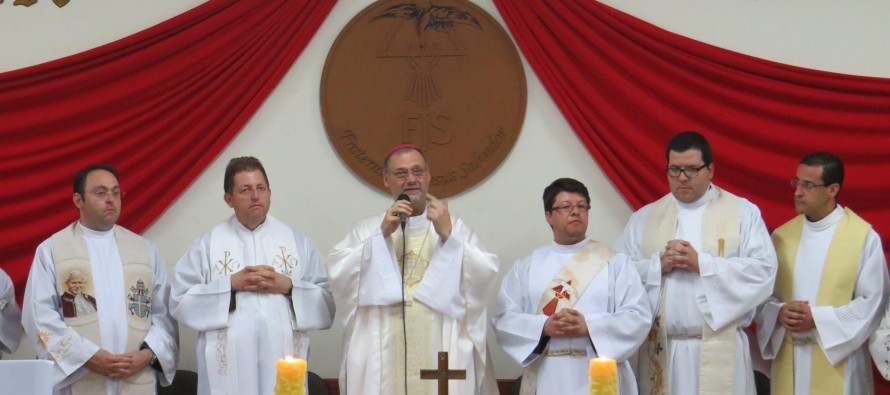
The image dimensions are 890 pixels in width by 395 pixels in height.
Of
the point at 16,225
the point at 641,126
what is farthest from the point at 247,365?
the point at 641,126

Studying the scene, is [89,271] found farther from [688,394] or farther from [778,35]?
[778,35]

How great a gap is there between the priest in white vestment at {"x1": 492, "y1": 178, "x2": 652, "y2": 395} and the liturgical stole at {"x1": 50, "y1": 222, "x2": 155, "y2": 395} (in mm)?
1870

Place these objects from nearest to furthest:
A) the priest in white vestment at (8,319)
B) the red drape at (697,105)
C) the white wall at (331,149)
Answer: the priest in white vestment at (8,319), the red drape at (697,105), the white wall at (331,149)

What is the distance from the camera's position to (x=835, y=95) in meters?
7.59

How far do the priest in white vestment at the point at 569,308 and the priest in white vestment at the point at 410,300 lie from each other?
26 cm

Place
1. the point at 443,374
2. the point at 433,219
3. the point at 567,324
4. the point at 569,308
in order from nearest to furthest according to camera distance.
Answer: the point at 443,374, the point at 433,219, the point at 567,324, the point at 569,308

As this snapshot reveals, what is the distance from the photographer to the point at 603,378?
3914mm

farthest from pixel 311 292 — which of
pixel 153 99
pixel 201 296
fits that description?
pixel 153 99

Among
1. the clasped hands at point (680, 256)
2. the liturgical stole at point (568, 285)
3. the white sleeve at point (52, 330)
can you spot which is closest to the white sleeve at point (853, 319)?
the clasped hands at point (680, 256)

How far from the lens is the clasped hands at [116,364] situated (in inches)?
261

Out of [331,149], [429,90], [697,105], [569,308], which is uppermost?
[429,90]

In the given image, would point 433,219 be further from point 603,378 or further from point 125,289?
point 603,378

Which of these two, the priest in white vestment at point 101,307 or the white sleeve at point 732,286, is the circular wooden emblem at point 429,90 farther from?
the white sleeve at point 732,286

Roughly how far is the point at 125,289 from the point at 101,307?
0.16 metres
